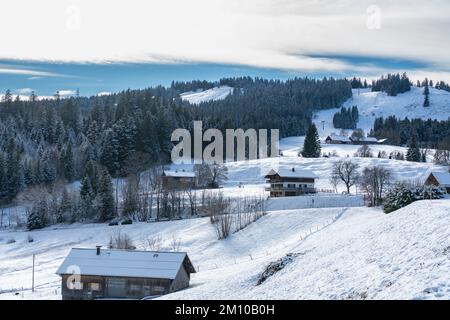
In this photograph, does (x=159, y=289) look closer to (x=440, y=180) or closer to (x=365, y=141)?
(x=440, y=180)

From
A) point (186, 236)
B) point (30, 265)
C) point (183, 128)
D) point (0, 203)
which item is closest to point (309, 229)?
point (186, 236)

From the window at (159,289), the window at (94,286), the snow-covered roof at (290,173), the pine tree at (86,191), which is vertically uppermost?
the snow-covered roof at (290,173)

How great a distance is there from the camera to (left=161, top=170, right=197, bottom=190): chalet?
104012 millimetres

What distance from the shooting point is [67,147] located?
421 ft

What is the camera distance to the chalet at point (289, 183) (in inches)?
3841

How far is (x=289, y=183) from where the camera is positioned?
9844 centimetres

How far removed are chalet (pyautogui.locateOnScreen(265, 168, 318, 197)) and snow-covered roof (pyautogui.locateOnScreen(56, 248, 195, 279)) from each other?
49722 millimetres

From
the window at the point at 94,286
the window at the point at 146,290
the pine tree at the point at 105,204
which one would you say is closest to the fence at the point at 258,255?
the window at the point at 146,290

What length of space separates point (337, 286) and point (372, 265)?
2.50 m

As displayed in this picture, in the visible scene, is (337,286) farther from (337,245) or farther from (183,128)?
(183,128)

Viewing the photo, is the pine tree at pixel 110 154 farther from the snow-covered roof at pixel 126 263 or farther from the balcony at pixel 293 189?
the snow-covered roof at pixel 126 263

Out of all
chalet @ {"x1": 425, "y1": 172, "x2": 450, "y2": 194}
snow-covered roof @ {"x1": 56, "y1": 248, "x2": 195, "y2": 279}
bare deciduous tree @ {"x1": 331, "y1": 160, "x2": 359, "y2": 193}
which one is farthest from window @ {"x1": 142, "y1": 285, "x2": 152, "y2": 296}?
bare deciduous tree @ {"x1": 331, "y1": 160, "x2": 359, "y2": 193}

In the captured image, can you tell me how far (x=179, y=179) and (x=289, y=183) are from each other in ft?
86.8

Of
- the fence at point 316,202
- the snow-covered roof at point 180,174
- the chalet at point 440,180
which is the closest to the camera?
the fence at point 316,202
